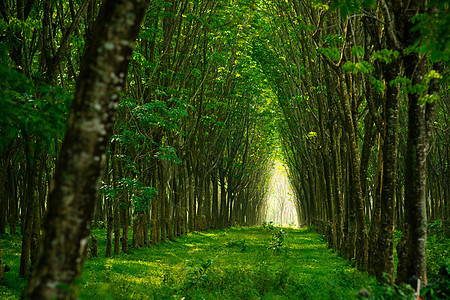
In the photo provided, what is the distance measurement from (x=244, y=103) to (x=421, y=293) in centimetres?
2492

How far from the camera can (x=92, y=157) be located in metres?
3.35

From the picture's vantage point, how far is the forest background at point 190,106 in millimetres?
3398

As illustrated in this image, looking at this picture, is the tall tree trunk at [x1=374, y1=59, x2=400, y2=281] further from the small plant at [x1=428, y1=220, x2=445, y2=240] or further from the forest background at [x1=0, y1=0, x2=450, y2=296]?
the small plant at [x1=428, y1=220, x2=445, y2=240]

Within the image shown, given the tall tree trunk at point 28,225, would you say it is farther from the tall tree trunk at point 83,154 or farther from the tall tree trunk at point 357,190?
the tall tree trunk at point 357,190

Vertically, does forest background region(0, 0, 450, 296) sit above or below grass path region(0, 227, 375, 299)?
above

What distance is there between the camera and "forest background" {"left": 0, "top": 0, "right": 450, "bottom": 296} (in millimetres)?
3398

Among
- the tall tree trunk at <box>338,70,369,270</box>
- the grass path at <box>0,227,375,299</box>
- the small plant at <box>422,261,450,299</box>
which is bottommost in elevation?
the grass path at <box>0,227,375,299</box>

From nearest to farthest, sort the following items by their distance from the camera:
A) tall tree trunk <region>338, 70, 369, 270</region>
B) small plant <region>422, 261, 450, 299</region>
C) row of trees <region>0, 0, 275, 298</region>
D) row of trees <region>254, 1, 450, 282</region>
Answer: row of trees <region>0, 0, 275, 298</region> → small plant <region>422, 261, 450, 299</region> → row of trees <region>254, 1, 450, 282</region> → tall tree trunk <region>338, 70, 369, 270</region>

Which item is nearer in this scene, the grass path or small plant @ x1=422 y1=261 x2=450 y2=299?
small plant @ x1=422 y1=261 x2=450 y2=299

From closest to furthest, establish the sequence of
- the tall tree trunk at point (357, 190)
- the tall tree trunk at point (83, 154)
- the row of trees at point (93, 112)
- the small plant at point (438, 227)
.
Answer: the tall tree trunk at point (83, 154), the row of trees at point (93, 112), the tall tree trunk at point (357, 190), the small plant at point (438, 227)

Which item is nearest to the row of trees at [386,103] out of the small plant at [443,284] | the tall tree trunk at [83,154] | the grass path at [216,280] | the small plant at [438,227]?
the small plant at [443,284]

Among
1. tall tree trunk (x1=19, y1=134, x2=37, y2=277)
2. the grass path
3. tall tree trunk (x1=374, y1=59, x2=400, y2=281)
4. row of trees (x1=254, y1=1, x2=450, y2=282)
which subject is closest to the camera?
row of trees (x1=254, y1=1, x2=450, y2=282)

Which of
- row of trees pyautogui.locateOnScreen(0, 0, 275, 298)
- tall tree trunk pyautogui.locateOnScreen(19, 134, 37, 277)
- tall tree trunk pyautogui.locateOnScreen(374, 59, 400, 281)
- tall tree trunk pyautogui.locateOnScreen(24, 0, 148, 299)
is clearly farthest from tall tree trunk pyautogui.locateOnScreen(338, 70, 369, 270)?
tall tree trunk pyautogui.locateOnScreen(24, 0, 148, 299)

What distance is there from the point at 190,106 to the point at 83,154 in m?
10.5
